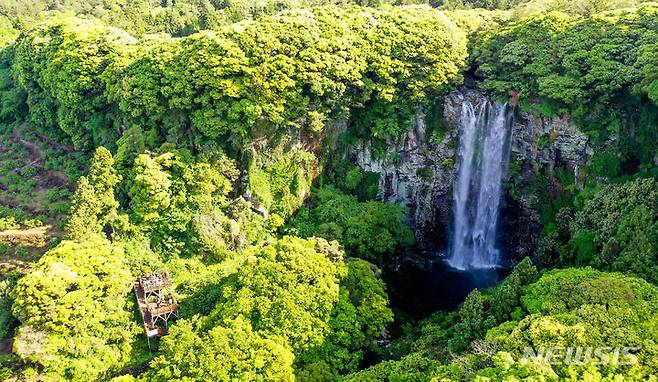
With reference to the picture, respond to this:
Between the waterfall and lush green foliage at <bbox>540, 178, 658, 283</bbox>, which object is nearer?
lush green foliage at <bbox>540, 178, 658, 283</bbox>

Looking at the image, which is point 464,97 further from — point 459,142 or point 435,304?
point 435,304

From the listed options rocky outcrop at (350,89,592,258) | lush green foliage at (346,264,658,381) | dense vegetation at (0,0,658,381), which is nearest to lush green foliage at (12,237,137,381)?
dense vegetation at (0,0,658,381)

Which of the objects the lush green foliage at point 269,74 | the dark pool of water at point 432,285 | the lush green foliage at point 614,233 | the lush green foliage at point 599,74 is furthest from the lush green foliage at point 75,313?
the lush green foliage at point 599,74

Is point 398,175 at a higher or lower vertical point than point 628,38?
lower

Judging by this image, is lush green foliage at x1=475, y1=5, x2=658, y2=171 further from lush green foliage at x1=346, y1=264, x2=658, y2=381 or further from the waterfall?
lush green foliage at x1=346, y1=264, x2=658, y2=381

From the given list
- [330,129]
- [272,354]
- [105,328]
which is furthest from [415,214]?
[105,328]

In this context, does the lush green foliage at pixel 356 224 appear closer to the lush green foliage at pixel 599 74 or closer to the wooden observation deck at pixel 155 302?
the wooden observation deck at pixel 155 302

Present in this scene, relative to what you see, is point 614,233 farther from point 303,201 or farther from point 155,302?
point 155,302
